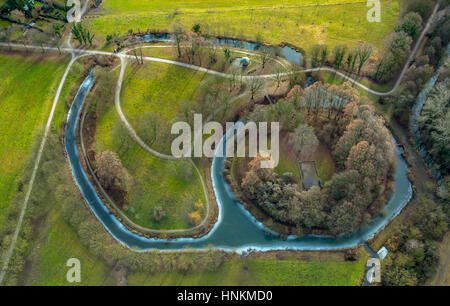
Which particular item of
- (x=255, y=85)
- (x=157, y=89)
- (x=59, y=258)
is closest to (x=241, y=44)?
(x=255, y=85)

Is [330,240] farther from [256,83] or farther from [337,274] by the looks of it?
[256,83]

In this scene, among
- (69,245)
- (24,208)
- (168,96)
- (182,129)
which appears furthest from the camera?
(168,96)

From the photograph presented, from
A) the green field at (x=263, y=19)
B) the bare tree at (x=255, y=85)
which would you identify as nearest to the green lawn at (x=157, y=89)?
the bare tree at (x=255, y=85)

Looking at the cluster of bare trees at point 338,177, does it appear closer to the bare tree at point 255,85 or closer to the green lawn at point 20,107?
the bare tree at point 255,85

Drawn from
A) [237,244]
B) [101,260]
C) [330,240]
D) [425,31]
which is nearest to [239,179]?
[237,244]

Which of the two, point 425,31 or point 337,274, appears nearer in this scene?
point 337,274

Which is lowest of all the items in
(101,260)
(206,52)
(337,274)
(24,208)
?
(337,274)

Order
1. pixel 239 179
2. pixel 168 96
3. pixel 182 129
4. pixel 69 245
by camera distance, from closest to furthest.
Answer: pixel 69 245 < pixel 239 179 < pixel 182 129 < pixel 168 96

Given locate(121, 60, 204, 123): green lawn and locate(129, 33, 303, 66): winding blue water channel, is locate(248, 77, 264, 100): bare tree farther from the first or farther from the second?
locate(129, 33, 303, 66): winding blue water channel
